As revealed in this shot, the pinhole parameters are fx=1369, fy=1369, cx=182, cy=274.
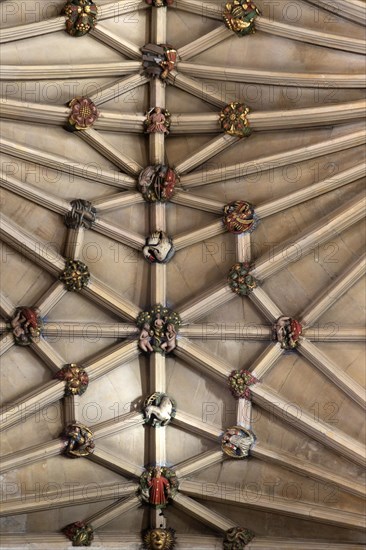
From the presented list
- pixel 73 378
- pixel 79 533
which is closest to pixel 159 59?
pixel 73 378

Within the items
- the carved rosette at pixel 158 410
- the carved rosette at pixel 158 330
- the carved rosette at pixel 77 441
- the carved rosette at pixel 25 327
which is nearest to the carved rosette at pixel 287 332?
the carved rosette at pixel 158 330

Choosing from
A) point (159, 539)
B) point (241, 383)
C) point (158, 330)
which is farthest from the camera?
point (158, 330)

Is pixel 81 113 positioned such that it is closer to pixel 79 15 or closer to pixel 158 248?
pixel 79 15

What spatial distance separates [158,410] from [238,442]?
1.56 m

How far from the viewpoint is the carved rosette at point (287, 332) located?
24.8 m

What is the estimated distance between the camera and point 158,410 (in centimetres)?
2492

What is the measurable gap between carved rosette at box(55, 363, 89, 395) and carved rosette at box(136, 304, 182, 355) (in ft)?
3.95

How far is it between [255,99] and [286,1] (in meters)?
1.87

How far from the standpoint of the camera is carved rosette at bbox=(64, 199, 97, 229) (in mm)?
25141

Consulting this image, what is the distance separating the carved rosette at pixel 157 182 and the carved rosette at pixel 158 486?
16.4 ft

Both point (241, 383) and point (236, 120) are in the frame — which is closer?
point (241, 383)

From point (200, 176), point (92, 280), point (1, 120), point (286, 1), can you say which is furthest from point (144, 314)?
point (286, 1)

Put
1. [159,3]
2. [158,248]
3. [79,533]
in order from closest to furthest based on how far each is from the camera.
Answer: [79,533]
[159,3]
[158,248]

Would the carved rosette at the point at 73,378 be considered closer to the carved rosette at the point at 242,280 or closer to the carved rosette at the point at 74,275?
the carved rosette at the point at 74,275
